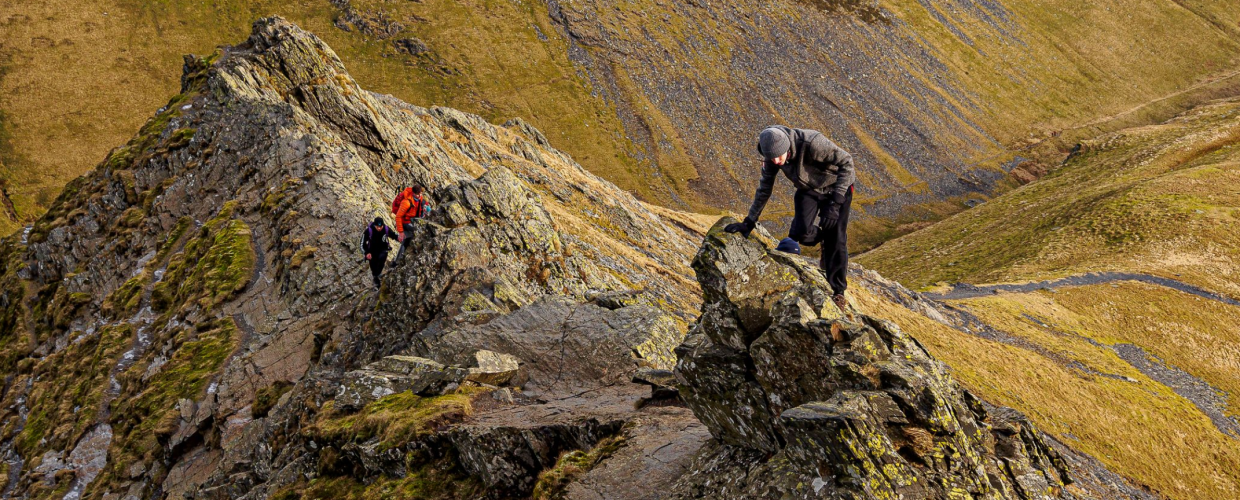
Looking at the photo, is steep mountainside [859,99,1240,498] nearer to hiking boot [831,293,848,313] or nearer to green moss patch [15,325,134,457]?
hiking boot [831,293,848,313]

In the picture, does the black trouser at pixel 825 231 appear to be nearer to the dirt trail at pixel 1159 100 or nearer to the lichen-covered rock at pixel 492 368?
the lichen-covered rock at pixel 492 368

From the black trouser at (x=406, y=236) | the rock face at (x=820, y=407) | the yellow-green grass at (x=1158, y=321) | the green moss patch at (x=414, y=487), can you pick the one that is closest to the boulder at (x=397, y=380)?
the green moss patch at (x=414, y=487)

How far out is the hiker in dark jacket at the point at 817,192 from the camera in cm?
1375

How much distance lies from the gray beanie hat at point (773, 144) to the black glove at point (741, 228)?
1521mm

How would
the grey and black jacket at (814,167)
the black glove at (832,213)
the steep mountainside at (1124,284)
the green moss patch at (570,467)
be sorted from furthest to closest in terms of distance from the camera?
the steep mountainside at (1124,284), the black glove at (832,213), the grey and black jacket at (814,167), the green moss patch at (570,467)

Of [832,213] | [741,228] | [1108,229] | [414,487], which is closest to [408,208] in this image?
[414,487]

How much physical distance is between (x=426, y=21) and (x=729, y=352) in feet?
605

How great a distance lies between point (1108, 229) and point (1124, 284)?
1795cm

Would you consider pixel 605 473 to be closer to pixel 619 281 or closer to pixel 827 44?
pixel 619 281

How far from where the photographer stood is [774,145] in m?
13.1

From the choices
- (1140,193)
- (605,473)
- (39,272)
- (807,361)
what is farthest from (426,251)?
(1140,193)

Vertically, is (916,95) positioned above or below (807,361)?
below

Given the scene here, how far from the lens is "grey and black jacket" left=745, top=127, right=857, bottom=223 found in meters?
Answer: 14.0

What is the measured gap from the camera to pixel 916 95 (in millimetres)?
164500
